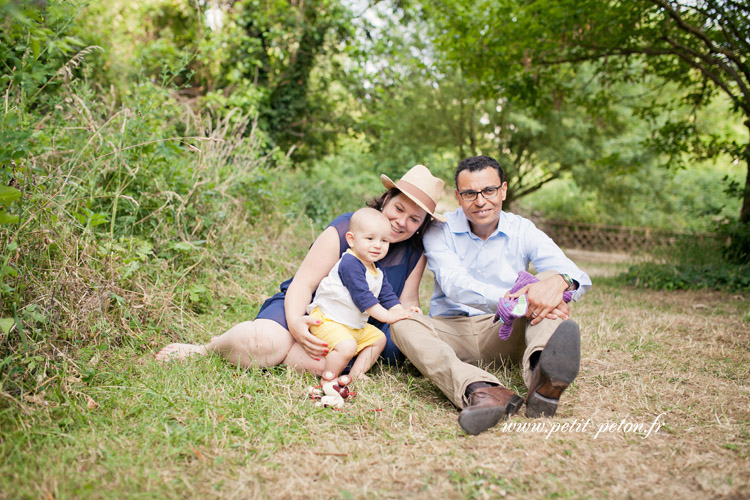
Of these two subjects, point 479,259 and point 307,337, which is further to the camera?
point 479,259

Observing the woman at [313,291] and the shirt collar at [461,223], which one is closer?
the woman at [313,291]

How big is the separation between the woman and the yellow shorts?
0.16ft

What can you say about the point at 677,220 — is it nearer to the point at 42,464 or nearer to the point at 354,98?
the point at 354,98

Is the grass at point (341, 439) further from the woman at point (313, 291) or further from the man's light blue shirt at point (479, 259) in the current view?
the man's light blue shirt at point (479, 259)

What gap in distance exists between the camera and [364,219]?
8.43ft

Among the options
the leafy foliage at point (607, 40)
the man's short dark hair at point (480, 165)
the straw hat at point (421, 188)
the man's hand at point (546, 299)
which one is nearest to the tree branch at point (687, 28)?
the leafy foliage at point (607, 40)

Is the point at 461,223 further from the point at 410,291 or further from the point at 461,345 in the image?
the point at 461,345

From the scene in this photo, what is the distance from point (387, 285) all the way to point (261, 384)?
797 mm

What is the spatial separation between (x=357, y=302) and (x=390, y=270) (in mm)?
465

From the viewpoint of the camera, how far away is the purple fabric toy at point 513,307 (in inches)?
95.8

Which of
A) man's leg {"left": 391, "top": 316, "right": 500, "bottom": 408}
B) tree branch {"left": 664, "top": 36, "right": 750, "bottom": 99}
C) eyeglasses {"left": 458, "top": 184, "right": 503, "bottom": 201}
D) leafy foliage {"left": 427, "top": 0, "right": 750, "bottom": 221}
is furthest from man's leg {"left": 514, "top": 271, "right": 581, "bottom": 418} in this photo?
tree branch {"left": 664, "top": 36, "right": 750, "bottom": 99}

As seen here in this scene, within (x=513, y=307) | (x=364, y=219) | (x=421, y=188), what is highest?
(x=421, y=188)

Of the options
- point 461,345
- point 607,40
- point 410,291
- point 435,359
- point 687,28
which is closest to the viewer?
point 435,359

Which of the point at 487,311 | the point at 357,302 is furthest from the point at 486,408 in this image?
the point at 487,311
